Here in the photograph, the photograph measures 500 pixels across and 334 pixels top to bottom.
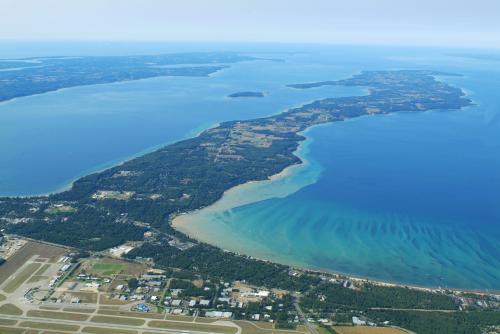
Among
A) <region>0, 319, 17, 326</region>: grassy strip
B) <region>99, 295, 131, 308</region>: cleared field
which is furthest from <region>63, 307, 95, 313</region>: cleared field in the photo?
<region>0, 319, 17, 326</region>: grassy strip

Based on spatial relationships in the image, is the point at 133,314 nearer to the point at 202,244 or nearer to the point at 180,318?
the point at 180,318

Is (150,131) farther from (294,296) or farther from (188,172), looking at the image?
(294,296)

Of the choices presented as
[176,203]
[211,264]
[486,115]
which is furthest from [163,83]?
[211,264]

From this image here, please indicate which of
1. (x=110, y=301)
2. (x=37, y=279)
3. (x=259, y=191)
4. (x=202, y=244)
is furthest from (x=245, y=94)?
(x=110, y=301)

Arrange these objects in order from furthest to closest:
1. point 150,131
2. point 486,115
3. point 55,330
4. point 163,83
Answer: point 163,83 → point 486,115 → point 150,131 → point 55,330

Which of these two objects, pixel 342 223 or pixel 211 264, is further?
pixel 342 223

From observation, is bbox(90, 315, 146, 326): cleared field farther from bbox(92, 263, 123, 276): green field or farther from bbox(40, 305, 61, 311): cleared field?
bbox(92, 263, 123, 276): green field
